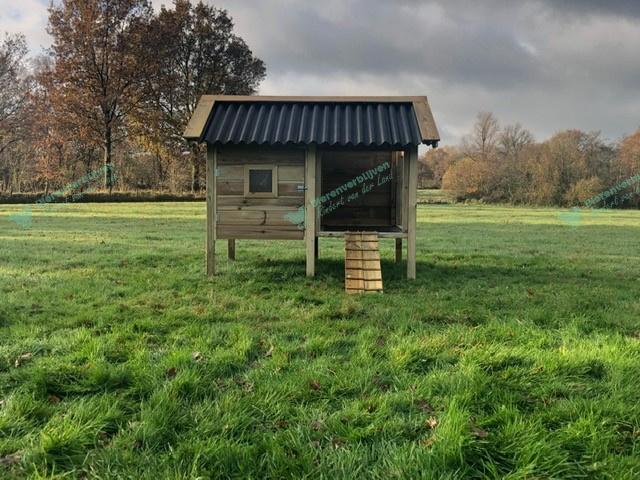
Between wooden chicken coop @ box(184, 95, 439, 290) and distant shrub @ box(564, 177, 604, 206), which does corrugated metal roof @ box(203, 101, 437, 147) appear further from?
distant shrub @ box(564, 177, 604, 206)

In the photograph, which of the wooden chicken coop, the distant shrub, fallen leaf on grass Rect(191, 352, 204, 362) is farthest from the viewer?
the distant shrub

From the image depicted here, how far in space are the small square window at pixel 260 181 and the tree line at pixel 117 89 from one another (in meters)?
28.2

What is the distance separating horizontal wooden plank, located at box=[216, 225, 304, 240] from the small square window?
0.61m

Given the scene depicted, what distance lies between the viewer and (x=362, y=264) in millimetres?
6785

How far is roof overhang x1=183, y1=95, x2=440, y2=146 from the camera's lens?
6.85 metres

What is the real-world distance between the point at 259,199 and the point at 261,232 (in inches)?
20.7

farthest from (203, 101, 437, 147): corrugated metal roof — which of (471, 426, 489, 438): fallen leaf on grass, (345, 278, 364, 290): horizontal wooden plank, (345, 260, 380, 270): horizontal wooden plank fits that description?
(471, 426, 489, 438): fallen leaf on grass

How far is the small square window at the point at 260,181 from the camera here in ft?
24.1

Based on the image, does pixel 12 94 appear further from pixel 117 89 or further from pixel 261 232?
pixel 261 232

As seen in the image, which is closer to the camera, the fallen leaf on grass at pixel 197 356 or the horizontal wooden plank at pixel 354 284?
the fallen leaf on grass at pixel 197 356

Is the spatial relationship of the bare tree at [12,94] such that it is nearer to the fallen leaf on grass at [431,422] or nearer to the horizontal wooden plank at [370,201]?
the horizontal wooden plank at [370,201]

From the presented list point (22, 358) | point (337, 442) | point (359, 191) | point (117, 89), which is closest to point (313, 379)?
point (337, 442)

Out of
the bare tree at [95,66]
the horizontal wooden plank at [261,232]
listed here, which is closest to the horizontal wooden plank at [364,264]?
the horizontal wooden plank at [261,232]

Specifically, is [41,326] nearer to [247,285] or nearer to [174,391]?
[174,391]
